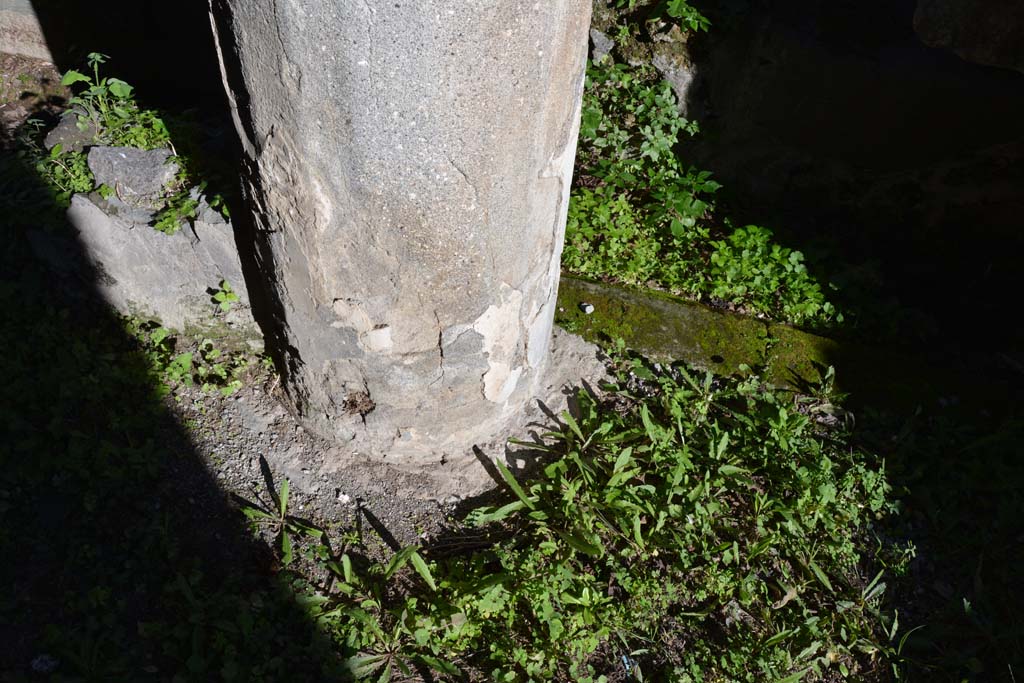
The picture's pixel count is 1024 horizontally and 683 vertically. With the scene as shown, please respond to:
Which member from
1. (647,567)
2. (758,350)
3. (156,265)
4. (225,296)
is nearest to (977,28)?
(758,350)

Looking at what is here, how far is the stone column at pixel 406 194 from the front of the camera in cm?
164

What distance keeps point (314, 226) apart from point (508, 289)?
0.61 m

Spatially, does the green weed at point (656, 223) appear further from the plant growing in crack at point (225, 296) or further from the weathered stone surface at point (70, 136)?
the weathered stone surface at point (70, 136)

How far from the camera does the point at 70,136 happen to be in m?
2.86

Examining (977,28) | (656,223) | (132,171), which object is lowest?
(656,223)

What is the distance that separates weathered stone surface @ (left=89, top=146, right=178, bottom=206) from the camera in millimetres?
2697

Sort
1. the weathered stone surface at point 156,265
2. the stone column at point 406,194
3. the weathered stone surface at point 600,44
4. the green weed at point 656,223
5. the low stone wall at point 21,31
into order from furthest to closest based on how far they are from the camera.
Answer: the weathered stone surface at point 600,44 → the low stone wall at point 21,31 → the green weed at point 656,223 → the weathered stone surface at point 156,265 → the stone column at point 406,194

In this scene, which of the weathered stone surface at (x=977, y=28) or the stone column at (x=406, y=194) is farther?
the weathered stone surface at (x=977, y=28)

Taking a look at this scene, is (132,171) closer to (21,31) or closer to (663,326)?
(21,31)

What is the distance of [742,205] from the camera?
12.6ft

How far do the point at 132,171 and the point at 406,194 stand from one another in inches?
58.6

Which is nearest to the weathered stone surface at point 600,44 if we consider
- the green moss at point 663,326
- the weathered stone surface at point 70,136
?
the green moss at point 663,326

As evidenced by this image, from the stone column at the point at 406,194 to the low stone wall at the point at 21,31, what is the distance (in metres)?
2.43

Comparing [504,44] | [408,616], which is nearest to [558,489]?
[408,616]
